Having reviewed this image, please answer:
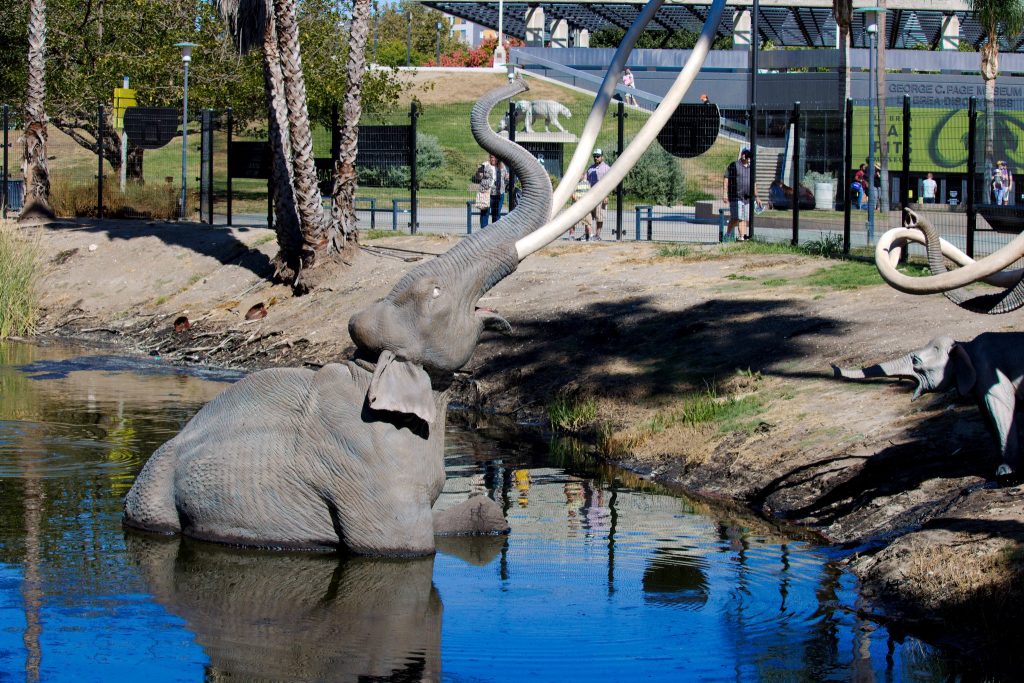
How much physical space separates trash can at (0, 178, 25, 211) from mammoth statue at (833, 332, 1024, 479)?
27194 millimetres

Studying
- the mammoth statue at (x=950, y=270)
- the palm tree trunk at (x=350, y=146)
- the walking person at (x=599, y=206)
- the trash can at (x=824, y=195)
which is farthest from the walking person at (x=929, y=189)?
the mammoth statue at (x=950, y=270)

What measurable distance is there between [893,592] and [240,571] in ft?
11.9

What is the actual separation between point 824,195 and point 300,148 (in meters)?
10.0

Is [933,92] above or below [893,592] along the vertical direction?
above

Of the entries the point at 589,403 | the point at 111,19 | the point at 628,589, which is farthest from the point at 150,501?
the point at 111,19

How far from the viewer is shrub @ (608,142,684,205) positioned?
35.0 m

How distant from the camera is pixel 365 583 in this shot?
7781 millimetres

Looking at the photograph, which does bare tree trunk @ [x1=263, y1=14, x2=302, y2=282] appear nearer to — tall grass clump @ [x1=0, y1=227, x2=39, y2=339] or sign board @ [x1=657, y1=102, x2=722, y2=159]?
tall grass clump @ [x1=0, y1=227, x2=39, y2=339]

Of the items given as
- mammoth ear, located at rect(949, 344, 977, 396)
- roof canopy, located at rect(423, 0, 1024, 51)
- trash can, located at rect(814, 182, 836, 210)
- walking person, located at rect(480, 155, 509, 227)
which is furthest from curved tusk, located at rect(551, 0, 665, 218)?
roof canopy, located at rect(423, 0, 1024, 51)

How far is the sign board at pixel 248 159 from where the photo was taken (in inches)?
1081

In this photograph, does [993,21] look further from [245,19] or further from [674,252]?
[245,19]

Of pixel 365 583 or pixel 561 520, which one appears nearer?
pixel 365 583

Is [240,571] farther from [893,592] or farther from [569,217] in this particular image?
[893,592]

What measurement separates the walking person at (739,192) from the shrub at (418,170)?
22.5ft
